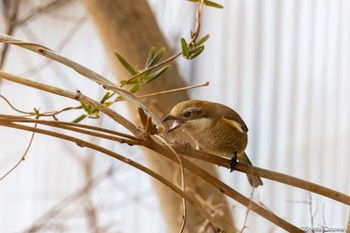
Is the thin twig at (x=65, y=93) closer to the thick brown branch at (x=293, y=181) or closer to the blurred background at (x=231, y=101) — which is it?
the thick brown branch at (x=293, y=181)

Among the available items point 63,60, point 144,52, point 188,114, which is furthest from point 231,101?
point 63,60

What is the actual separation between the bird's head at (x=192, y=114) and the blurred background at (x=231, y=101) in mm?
269

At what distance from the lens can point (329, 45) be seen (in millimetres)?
1720

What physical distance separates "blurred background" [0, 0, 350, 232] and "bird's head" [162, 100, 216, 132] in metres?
0.27

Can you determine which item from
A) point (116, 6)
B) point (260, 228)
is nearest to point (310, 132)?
point (260, 228)

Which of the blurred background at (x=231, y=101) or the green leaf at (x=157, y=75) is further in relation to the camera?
the blurred background at (x=231, y=101)

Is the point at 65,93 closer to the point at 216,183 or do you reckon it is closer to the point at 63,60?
the point at 63,60

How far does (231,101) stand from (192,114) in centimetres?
110

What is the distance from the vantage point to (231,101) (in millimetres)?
1986

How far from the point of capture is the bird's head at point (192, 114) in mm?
856

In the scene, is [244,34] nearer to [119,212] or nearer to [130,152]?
[130,152]

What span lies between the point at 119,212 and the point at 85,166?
0.43 metres

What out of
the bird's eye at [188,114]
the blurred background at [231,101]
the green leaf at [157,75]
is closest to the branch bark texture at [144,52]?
the blurred background at [231,101]

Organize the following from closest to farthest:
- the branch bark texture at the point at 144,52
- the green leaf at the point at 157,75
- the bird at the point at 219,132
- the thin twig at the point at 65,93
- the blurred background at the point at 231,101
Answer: the thin twig at the point at 65,93
the green leaf at the point at 157,75
the bird at the point at 219,132
the branch bark texture at the point at 144,52
the blurred background at the point at 231,101
